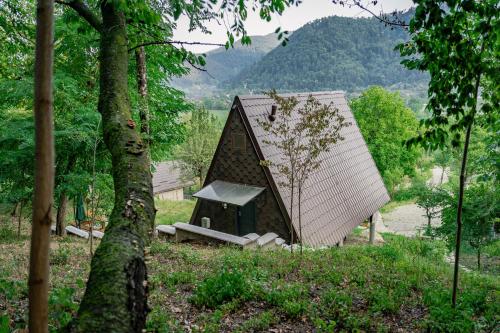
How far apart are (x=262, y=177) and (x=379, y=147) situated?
16150mm

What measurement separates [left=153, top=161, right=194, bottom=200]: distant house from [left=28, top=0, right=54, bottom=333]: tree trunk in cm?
3290

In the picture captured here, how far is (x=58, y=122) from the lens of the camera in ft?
27.5

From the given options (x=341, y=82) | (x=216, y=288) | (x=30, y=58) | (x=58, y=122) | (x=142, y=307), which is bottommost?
(x=216, y=288)

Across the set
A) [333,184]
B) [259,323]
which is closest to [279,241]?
[333,184]

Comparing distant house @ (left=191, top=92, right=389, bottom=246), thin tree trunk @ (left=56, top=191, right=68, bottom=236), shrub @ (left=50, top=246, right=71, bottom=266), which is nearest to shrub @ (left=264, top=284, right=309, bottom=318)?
shrub @ (left=50, top=246, right=71, bottom=266)

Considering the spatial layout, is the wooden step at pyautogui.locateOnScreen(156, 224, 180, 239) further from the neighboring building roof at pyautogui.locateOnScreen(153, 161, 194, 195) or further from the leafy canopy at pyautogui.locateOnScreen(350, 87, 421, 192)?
the neighboring building roof at pyautogui.locateOnScreen(153, 161, 194, 195)

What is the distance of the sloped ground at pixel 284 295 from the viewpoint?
4.32 meters

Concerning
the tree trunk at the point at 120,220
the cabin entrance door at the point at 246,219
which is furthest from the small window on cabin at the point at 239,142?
the tree trunk at the point at 120,220

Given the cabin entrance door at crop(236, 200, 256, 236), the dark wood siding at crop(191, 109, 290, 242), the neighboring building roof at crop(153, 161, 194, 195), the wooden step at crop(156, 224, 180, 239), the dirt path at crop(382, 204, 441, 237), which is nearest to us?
the dark wood siding at crop(191, 109, 290, 242)

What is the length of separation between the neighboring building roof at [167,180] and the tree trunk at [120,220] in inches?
1234

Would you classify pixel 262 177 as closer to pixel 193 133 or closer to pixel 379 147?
pixel 379 147

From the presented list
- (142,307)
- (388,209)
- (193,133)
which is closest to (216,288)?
(142,307)

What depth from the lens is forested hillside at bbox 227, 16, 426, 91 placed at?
9125 cm

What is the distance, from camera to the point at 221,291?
5.27m
